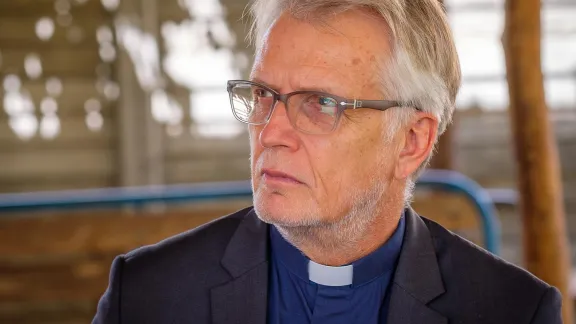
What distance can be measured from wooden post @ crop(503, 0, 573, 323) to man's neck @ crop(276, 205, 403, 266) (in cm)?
100

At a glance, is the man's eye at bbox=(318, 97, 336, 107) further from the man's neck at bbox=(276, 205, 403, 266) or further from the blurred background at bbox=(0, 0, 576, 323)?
the blurred background at bbox=(0, 0, 576, 323)

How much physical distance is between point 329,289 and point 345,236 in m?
0.12

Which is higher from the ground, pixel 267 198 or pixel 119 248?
pixel 267 198

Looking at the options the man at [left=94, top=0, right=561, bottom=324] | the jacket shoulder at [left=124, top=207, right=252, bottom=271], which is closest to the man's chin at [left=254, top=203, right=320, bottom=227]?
the man at [left=94, top=0, right=561, bottom=324]

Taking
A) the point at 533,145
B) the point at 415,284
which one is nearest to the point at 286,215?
the point at 415,284

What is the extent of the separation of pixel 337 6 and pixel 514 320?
64 cm

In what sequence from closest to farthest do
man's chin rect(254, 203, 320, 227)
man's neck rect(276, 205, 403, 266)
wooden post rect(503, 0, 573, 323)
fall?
man's chin rect(254, 203, 320, 227)
man's neck rect(276, 205, 403, 266)
wooden post rect(503, 0, 573, 323)

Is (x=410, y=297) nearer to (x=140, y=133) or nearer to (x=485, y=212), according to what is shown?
(x=485, y=212)

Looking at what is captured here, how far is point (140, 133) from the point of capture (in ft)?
18.5

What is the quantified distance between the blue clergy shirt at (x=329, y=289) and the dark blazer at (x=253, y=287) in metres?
0.05

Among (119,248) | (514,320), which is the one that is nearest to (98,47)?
(119,248)

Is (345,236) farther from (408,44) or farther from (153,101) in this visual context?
(153,101)

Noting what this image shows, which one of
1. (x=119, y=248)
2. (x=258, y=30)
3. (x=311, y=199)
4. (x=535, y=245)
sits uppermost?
(x=258, y=30)

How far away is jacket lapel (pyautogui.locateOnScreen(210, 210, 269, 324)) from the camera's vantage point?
149 cm
